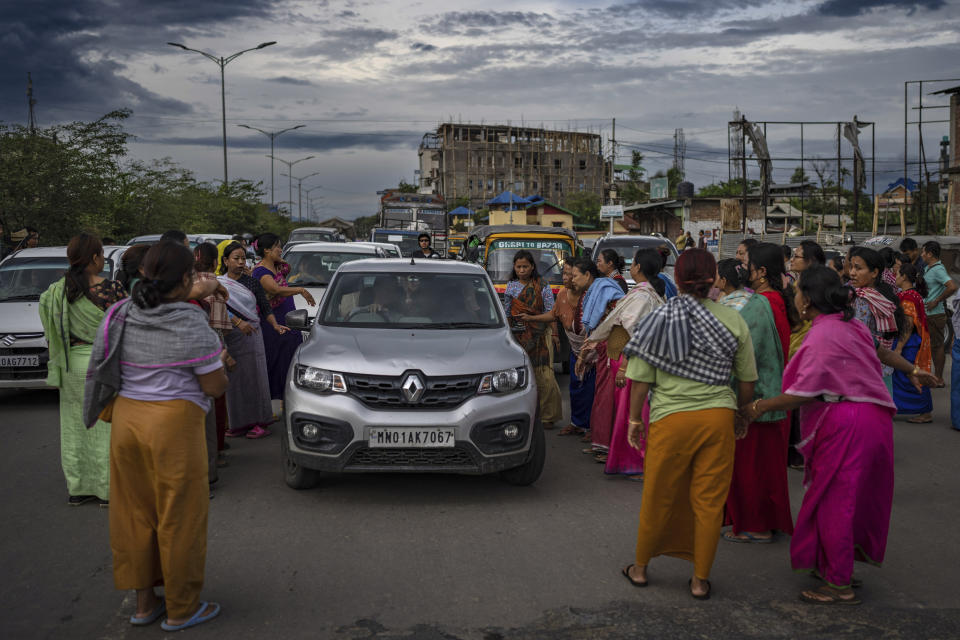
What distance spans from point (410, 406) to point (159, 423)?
2261 millimetres

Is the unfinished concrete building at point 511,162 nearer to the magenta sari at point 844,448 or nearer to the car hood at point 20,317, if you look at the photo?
the car hood at point 20,317

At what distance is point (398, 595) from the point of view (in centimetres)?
459

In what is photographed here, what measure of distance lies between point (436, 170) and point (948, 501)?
11653 cm

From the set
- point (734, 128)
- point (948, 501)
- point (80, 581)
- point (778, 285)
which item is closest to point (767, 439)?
point (778, 285)

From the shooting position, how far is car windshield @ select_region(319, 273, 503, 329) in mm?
7188

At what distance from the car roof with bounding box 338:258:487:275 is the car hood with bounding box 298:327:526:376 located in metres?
0.84

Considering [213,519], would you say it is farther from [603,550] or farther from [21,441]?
[21,441]

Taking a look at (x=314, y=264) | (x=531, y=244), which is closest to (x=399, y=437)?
(x=314, y=264)

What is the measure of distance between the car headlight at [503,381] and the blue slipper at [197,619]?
8.01 feet

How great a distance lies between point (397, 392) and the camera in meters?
6.07

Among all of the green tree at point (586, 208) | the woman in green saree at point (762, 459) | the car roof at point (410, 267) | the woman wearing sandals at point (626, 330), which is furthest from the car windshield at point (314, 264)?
the green tree at point (586, 208)

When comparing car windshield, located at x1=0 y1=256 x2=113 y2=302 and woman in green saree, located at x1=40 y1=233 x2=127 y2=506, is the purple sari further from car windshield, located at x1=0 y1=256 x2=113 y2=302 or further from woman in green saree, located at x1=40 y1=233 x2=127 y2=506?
car windshield, located at x1=0 y1=256 x2=113 y2=302

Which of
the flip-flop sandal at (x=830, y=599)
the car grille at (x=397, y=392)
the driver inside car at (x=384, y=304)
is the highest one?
the driver inside car at (x=384, y=304)

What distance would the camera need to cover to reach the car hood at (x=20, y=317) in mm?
9953
